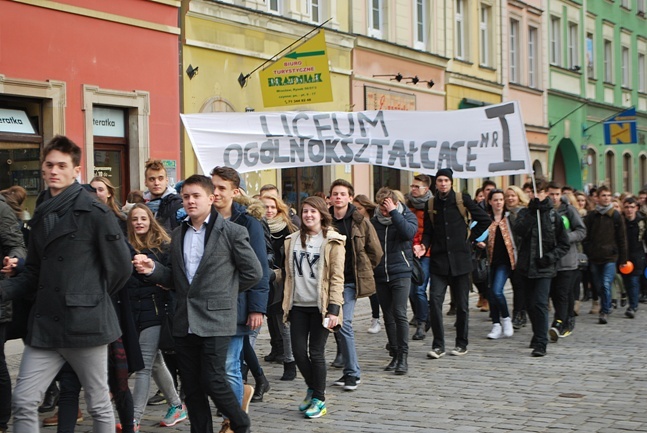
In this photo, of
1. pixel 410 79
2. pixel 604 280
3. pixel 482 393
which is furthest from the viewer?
pixel 410 79

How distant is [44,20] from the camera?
15.1 metres

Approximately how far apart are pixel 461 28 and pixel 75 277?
25777mm

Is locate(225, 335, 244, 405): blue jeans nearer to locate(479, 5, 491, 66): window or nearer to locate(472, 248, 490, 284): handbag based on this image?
locate(472, 248, 490, 284): handbag

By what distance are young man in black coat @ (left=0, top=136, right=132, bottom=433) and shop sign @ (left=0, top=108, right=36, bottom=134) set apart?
9333mm

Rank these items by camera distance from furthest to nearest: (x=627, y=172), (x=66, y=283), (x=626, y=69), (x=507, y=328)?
(x=626, y=69) → (x=627, y=172) → (x=507, y=328) → (x=66, y=283)

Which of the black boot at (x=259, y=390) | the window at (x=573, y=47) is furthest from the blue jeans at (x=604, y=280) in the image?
the window at (x=573, y=47)

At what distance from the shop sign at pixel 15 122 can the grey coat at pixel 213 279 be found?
8.97 metres

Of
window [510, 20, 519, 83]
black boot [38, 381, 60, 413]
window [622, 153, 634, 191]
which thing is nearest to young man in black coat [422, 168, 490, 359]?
black boot [38, 381, 60, 413]

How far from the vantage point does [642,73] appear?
47.9 meters

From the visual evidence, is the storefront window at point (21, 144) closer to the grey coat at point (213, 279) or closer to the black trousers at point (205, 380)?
the grey coat at point (213, 279)

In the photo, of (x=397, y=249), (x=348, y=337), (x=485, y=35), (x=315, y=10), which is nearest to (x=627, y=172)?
(x=485, y=35)

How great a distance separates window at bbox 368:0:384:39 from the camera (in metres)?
24.7

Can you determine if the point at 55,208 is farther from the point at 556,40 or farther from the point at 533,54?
the point at 556,40

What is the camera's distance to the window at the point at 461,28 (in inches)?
1182
